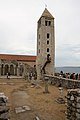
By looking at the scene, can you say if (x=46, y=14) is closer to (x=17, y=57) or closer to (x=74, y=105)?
(x=17, y=57)

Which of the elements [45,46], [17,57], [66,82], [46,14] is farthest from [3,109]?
[17,57]

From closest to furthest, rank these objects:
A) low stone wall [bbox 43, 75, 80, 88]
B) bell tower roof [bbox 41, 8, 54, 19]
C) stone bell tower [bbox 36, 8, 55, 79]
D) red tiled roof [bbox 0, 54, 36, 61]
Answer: low stone wall [bbox 43, 75, 80, 88] → stone bell tower [bbox 36, 8, 55, 79] → bell tower roof [bbox 41, 8, 54, 19] → red tiled roof [bbox 0, 54, 36, 61]

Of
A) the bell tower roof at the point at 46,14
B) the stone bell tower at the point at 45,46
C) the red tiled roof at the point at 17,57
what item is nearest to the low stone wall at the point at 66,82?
the stone bell tower at the point at 45,46

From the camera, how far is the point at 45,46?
45469 millimetres

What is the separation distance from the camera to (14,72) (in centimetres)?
5559

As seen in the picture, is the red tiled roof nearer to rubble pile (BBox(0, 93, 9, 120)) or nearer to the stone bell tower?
the stone bell tower

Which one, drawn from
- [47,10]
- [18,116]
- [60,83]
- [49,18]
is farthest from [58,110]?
[47,10]

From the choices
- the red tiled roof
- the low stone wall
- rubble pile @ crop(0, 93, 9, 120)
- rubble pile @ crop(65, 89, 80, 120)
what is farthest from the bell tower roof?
rubble pile @ crop(0, 93, 9, 120)

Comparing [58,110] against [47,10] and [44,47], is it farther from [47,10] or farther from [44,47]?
[47,10]

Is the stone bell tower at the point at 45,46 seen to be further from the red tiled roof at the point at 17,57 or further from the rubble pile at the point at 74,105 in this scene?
the rubble pile at the point at 74,105

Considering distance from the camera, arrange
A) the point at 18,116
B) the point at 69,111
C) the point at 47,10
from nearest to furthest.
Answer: the point at 69,111 < the point at 18,116 < the point at 47,10

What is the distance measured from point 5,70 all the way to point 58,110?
148ft

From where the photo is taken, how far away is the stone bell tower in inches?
1751

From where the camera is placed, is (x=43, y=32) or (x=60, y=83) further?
(x=43, y=32)
